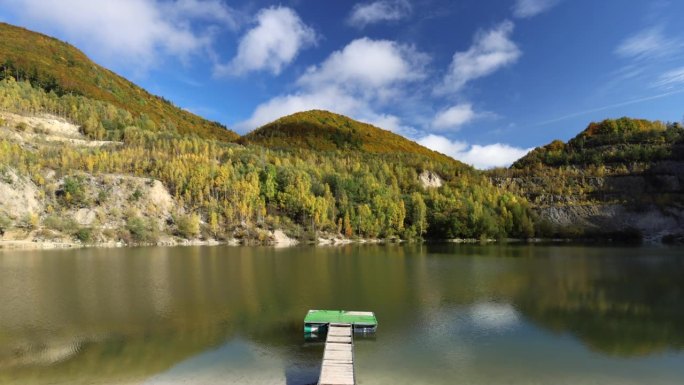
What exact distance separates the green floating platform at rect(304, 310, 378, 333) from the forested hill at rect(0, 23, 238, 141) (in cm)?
13032

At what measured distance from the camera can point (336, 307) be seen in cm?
2742

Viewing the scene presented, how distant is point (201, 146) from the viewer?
136m

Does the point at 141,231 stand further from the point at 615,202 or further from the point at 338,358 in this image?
the point at 615,202

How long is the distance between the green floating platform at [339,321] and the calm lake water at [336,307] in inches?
37.8

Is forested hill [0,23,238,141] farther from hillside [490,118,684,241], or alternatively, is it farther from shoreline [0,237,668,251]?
hillside [490,118,684,241]

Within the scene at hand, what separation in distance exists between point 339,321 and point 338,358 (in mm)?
5252

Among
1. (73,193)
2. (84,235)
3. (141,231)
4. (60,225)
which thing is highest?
(73,193)

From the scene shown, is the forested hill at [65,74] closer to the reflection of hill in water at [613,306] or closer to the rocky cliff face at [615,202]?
the reflection of hill in water at [613,306]

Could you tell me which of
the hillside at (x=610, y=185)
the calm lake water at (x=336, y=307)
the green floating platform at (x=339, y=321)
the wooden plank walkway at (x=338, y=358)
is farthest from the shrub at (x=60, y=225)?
the hillside at (x=610, y=185)

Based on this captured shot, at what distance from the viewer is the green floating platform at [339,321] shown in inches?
849

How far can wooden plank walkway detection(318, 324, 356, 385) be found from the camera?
14844 mm

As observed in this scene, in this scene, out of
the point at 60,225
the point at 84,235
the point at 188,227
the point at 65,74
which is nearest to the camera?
the point at 84,235

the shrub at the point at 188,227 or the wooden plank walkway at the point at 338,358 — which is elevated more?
the shrub at the point at 188,227

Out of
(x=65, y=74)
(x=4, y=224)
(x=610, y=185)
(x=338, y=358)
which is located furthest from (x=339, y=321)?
(x=65, y=74)
